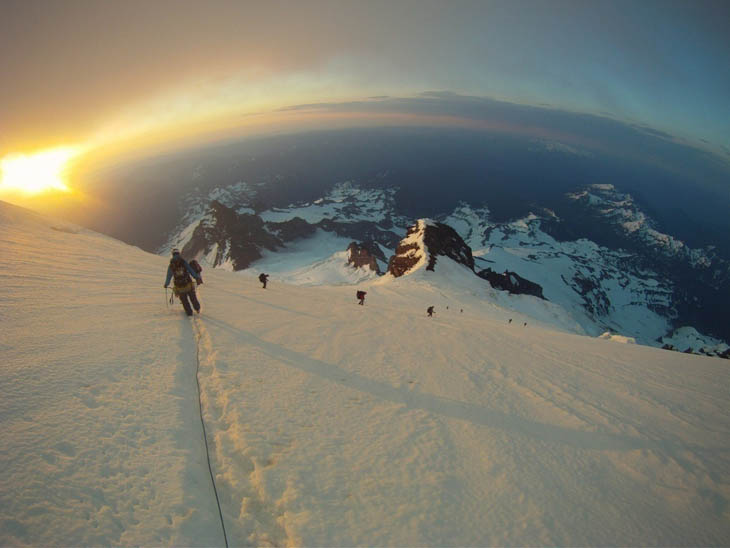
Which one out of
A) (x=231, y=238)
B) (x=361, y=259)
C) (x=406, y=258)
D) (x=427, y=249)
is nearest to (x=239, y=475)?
(x=427, y=249)

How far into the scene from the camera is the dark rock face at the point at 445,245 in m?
63.9

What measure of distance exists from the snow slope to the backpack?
1.04 meters

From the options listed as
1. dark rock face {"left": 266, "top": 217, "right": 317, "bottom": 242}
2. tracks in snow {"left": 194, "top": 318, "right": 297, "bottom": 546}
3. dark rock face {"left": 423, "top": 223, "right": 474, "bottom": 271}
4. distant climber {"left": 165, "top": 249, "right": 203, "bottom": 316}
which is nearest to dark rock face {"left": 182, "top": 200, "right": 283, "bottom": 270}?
dark rock face {"left": 266, "top": 217, "right": 317, "bottom": 242}

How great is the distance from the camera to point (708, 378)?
1002cm

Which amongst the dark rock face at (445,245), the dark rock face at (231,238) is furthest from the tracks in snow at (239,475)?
the dark rock face at (231,238)

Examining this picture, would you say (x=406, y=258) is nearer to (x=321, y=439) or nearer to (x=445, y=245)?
(x=445, y=245)

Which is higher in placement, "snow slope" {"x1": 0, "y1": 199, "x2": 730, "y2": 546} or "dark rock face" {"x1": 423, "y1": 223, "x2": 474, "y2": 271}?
"snow slope" {"x1": 0, "y1": 199, "x2": 730, "y2": 546}

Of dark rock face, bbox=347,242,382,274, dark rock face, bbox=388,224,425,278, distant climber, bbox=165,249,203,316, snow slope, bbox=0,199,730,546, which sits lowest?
dark rock face, bbox=347,242,382,274

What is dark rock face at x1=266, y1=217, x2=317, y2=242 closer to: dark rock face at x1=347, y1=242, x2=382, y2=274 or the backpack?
dark rock face at x1=347, y1=242, x2=382, y2=274

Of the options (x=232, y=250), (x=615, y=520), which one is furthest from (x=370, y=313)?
(x=232, y=250)

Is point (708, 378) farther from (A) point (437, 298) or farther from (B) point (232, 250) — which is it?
(B) point (232, 250)

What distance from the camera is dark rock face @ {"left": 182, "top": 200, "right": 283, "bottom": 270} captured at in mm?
156750

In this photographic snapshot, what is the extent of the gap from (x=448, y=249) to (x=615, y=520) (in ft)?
216

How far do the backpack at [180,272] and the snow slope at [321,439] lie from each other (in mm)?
1044
